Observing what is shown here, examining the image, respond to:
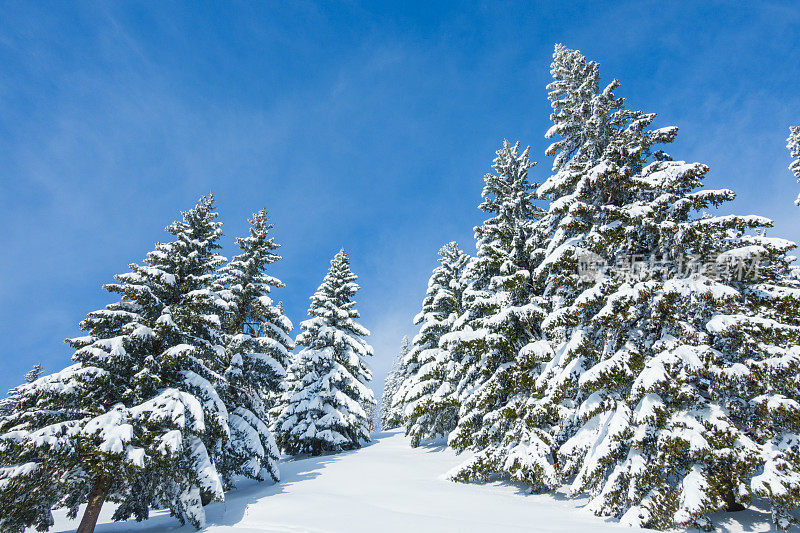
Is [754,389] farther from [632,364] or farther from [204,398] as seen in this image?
[204,398]

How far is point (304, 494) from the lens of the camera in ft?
42.5

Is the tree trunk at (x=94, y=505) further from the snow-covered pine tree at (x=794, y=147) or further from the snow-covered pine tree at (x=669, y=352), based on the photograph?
the snow-covered pine tree at (x=794, y=147)

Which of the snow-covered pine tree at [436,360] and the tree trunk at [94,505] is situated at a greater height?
the snow-covered pine tree at [436,360]

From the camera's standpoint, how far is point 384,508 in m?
10.7

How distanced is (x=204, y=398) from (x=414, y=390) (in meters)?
13.1

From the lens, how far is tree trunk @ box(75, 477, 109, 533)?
35.4ft

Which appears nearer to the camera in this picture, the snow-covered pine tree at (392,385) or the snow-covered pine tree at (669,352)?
the snow-covered pine tree at (669,352)

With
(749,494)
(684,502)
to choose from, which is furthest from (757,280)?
(684,502)

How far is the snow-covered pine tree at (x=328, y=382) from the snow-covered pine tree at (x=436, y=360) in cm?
318

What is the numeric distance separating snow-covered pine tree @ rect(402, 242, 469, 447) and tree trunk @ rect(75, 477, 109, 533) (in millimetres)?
13078

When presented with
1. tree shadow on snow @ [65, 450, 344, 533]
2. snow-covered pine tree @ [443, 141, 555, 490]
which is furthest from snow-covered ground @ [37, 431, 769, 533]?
snow-covered pine tree @ [443, 141, 555, 490]

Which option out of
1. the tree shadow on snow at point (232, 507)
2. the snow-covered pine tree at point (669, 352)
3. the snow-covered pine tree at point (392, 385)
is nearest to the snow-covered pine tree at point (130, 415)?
the tree shadow on snow at point (232, 507)

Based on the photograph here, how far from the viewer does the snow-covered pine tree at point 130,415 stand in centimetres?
970

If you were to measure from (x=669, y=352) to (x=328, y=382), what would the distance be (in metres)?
18.9
